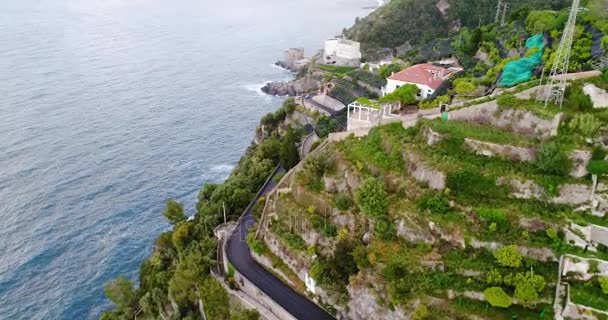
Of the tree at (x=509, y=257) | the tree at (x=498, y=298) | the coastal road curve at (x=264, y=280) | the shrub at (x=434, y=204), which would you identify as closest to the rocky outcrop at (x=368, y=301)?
the coastal road curve at (x=264, y=280)

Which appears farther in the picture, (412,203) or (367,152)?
(367,152)

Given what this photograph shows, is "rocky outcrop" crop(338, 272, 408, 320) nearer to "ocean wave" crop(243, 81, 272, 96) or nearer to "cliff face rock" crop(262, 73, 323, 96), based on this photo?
"cliff face rock" crop(262, 73, 323, 96)

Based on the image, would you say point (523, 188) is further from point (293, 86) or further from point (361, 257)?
point (293, 86)

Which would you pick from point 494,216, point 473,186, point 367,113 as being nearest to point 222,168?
point 367,113

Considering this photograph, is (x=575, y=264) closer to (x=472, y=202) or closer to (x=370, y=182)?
(x=472, y=202)

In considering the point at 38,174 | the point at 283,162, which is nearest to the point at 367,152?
the point at 283,162

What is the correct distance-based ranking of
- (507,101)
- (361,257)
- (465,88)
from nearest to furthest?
1. (361,257)
2. (507,101)
3. (465,88)

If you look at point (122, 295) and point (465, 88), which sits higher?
point (465, 88)
